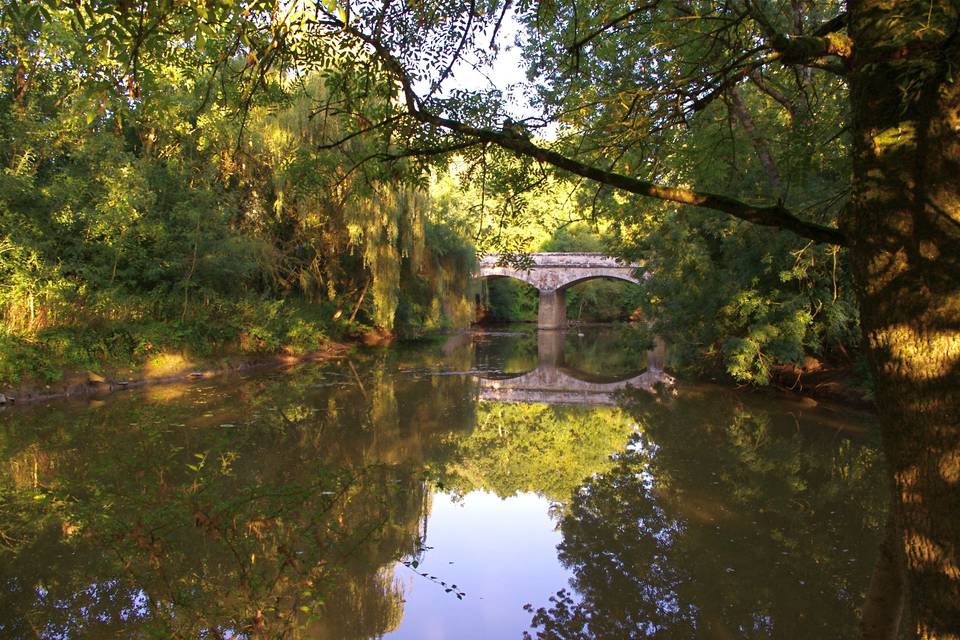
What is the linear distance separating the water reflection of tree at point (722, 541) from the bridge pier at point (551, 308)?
89.4 ft

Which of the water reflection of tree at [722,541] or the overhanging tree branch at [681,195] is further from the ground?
the overhanging tree branch at [681,195]

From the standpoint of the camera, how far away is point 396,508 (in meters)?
5.72

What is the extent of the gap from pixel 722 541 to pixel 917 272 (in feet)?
13.0

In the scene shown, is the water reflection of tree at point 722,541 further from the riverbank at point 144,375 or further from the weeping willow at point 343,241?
the weeping willow at point 343,241

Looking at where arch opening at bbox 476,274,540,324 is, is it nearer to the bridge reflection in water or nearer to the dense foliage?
the bridge reflection in water

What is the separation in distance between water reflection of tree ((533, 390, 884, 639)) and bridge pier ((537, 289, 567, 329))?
27.2m

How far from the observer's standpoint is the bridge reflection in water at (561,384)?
42.8 feet

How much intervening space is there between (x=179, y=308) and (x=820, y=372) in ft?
41.8

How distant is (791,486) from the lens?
680cm

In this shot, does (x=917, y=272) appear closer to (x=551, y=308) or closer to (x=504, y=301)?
(x=551, y=308)

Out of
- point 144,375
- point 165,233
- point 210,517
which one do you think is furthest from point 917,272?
point 165,233

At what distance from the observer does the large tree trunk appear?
5.65ft

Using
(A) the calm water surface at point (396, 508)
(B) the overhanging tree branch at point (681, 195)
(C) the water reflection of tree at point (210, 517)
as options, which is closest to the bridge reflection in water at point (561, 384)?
(A) the calm water surface at point (396, 508)

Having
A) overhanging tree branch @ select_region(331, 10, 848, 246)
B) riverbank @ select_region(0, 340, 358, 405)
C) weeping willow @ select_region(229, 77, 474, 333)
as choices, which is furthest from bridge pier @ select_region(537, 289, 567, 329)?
overhanging tree branch @ select_region(331, 10, 848, 246)
